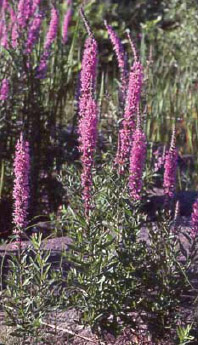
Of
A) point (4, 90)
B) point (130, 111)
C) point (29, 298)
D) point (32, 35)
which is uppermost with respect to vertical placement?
point (32, 35)

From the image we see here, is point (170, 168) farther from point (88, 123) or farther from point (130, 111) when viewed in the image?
point (88, 123)

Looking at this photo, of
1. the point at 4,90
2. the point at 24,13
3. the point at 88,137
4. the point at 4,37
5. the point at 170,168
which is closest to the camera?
the point at 88,137

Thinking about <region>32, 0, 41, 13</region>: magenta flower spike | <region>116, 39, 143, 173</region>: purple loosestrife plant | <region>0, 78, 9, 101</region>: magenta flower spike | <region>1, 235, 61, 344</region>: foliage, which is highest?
<region>32, 0, 41, 13</region>: magenta flower spike

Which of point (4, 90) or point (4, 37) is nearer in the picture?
point (4, 90)

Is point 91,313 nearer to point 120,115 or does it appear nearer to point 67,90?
point 120,115

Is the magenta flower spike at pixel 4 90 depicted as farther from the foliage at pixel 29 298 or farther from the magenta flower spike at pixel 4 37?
the foliage at pixel 29 298

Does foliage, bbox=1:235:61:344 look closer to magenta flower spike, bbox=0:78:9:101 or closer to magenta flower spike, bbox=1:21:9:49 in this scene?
magenta flower spike, bbox=0:78:9:101

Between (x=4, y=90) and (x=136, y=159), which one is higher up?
(x=4, y=90)

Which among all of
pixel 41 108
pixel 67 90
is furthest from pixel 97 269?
pixel 67 90

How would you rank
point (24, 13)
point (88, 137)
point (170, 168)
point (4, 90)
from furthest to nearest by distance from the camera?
1. point (24, 13)
2. point (4, 90)
3. point (170, 168)
4. point (88, 137)

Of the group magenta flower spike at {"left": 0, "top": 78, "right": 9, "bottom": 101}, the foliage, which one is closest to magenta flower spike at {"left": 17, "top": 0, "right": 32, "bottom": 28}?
magenta flower spike at {"left": 0, "top": 78, "right": 9, "bottom": 101}

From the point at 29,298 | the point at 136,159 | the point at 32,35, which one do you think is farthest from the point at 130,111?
the point at 32,35

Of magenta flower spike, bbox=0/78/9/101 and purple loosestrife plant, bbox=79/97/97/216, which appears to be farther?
magenta flower spike, bbox=0/78/9/101

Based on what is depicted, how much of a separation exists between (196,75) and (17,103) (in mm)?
3348
